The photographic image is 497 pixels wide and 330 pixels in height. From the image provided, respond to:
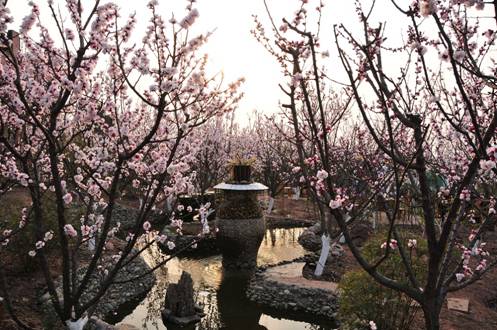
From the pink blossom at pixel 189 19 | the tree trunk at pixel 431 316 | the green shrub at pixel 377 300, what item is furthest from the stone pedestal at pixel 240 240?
the tree trunk at pixel 431 316

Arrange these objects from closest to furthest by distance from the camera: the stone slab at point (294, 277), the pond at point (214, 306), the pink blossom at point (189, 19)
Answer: the pink blossom at point (189, 19) → the pond at point (214, 306) → the stone slab at point (294, 277)

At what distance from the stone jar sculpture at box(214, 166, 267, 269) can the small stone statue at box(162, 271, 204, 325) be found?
3300mm

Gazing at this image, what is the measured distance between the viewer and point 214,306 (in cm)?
943

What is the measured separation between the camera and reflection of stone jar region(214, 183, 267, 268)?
1192 centimetres

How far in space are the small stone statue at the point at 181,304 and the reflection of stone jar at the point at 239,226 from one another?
3.30 m

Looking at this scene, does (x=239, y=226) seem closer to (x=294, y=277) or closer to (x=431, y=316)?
(x=294, y=277)

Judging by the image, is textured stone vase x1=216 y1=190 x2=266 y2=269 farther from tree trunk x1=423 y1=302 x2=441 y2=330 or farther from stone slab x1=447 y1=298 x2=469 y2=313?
tree trunk x1=423 y1=302 x2=441 y2=330

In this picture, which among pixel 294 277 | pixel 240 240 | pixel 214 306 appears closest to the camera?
pixel 214 306

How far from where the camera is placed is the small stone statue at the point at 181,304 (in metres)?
8.48

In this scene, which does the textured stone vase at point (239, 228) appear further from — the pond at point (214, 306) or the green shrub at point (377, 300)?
the green shrub at point (377, 300)

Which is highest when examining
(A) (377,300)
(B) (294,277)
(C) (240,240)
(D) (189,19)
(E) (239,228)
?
(D) (189,19)

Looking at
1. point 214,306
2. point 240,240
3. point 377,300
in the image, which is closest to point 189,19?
point 377,300

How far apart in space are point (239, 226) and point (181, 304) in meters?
3.70

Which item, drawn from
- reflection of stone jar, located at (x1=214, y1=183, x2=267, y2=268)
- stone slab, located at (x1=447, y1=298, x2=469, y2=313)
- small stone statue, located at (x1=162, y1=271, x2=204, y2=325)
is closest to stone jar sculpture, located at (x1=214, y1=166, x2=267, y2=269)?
reflection of stone jar, located at (x1=214, y1=183, x2=267, y2=268)
